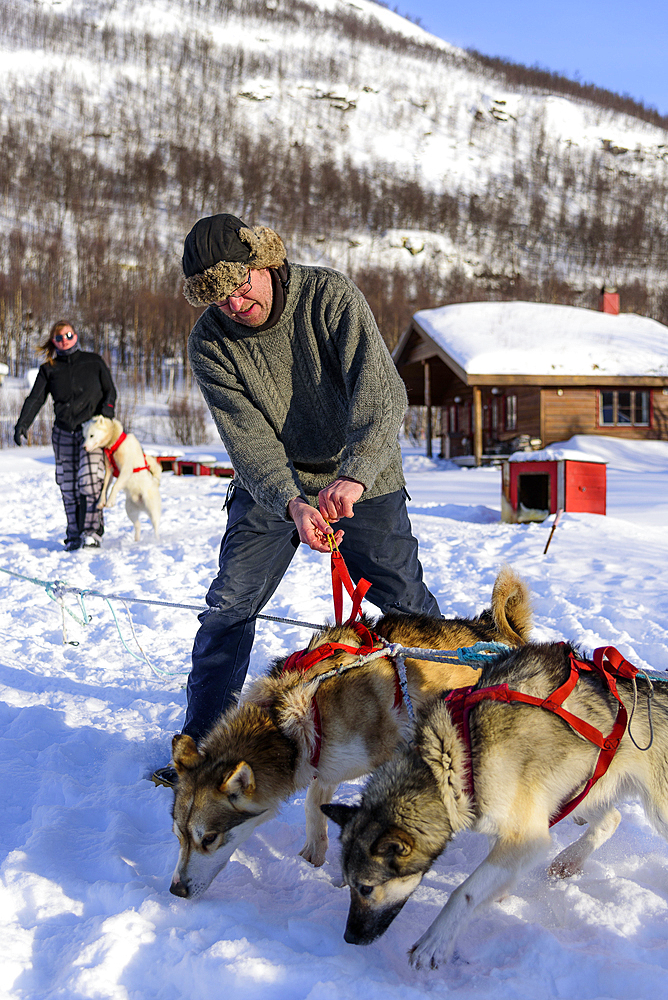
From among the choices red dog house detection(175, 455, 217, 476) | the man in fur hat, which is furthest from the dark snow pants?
red dog house detection(175, 455, 217, 476)

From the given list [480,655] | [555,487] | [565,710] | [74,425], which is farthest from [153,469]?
[565,710]

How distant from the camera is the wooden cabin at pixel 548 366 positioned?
1966 centimetres

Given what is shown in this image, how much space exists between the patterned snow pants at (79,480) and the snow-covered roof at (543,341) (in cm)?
1277

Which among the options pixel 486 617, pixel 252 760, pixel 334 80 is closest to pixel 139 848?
pixel 252 760

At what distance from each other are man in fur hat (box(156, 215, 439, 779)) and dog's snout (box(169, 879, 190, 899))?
2.25 ft

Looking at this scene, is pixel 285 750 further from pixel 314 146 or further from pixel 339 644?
pixel 314 146

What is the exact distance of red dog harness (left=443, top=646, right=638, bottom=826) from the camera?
1.96 meters

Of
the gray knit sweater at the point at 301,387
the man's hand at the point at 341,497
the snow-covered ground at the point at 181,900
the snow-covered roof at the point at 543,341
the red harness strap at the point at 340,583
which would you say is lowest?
the snow-covered ground at the point at 181,900

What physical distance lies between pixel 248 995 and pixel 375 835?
471 millimetres

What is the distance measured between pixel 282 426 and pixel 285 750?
4.23 feet

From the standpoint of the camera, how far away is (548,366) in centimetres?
1984

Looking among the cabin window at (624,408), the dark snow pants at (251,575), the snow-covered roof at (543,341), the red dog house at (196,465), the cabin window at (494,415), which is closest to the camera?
the dark snow pants at (251,575)

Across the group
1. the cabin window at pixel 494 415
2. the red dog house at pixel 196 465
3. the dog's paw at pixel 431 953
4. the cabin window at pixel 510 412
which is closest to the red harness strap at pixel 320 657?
the dog's paw at pixel 431 953

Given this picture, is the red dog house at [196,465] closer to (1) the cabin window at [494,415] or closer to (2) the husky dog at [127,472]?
(2) the husky dog at [127,472]
